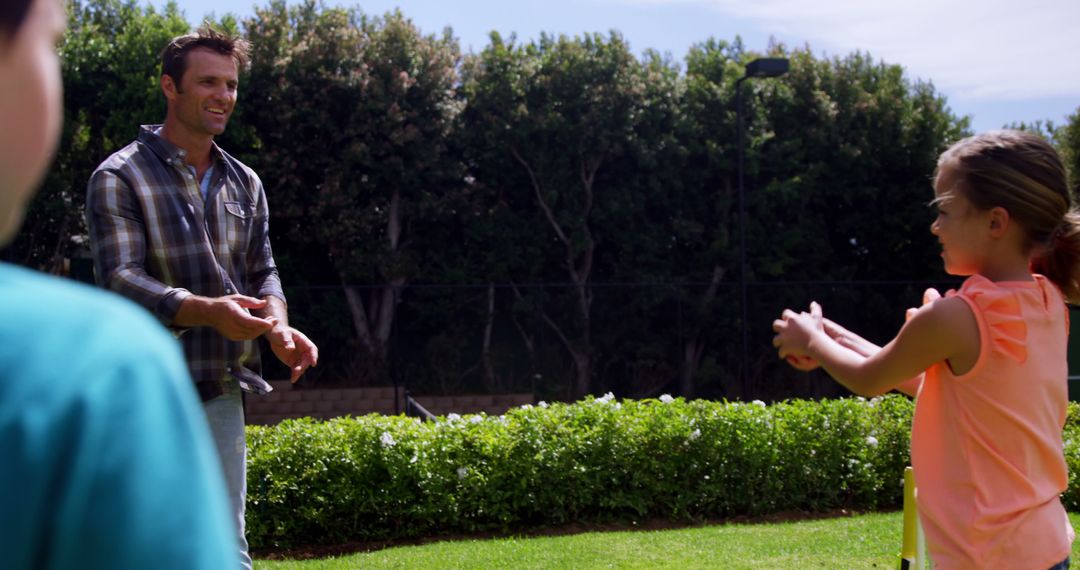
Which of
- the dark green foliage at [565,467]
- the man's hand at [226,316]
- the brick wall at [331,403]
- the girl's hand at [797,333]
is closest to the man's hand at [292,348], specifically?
the man's hand at [226,316]

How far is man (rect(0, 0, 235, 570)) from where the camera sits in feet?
1.99

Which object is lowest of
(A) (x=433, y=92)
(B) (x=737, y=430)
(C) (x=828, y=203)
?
(B) (x=737, y=430)

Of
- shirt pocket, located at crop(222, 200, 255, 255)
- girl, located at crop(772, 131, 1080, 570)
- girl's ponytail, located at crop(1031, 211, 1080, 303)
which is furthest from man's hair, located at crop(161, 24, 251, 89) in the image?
girl's ponytail, located at crop(1031, 211, 1080, 303)

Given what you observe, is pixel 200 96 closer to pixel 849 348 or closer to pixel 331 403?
pixel 849 348

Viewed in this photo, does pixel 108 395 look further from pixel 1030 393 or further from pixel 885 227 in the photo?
pixel 885 227

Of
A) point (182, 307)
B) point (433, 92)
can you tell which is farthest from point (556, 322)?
point (182, 307)

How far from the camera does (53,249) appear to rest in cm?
1833

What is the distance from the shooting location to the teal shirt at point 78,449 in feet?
1.99

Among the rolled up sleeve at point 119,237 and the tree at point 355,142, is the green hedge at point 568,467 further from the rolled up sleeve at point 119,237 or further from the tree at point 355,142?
the tree at point 355,142

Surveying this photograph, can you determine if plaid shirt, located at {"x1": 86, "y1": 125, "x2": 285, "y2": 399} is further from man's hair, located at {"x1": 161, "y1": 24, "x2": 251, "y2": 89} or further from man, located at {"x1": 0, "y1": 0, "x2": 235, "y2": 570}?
man, located at {"x1": 0, "y1": 0, "x2": 235, "y2": 570}

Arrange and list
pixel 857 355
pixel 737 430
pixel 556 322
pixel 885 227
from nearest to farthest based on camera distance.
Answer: pixel 857 355
pixel 737 430
pixel 556 322
pixel 885 227

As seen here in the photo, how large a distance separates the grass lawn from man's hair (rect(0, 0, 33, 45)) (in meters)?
6.31

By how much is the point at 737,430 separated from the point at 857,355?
6.32 m

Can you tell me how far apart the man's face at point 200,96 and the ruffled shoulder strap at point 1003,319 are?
242 centimetres
